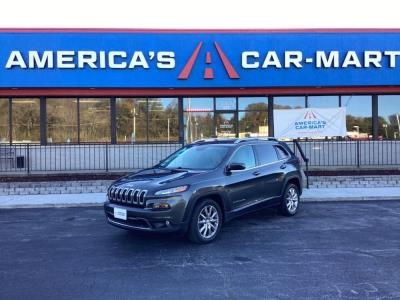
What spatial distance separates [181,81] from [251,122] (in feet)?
12.0

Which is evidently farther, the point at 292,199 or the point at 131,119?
the point at 131,119

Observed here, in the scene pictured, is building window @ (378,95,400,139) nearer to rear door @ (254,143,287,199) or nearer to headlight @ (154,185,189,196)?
rear door @ (254,143,287,199)

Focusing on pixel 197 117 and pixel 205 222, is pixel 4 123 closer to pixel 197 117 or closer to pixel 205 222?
pixel 197 117

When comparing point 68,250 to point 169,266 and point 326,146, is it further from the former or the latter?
point 326,146

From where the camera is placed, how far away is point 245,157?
8.32m

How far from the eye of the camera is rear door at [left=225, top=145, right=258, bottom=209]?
7.65 m

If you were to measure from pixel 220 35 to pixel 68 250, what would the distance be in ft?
44.7

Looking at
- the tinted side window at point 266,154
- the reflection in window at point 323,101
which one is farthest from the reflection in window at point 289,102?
the tinted side window at point 266,154

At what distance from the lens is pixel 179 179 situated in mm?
7008

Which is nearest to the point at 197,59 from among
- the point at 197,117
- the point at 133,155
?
the point at 197,117

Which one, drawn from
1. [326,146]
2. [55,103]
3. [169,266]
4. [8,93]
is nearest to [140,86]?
[55,103]

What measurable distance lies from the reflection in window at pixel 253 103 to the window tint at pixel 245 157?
1096 centimetres

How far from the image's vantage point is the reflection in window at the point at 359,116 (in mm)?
Answer: 19406

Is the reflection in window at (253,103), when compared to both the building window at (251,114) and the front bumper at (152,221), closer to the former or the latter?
the building window at (251,114)
